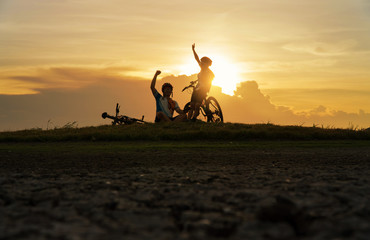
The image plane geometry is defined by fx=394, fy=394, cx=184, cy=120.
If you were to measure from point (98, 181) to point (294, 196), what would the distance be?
6.65ft

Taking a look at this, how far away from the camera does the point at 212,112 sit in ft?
61.2

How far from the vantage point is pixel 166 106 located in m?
17.3

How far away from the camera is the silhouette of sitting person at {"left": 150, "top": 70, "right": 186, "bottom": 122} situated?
56.0ft

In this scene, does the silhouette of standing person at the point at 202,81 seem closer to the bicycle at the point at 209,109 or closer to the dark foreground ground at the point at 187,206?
the bicycle at the point at 209,109

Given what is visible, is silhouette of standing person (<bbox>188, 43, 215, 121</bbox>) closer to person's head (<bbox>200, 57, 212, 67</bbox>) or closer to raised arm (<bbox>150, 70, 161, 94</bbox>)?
person's head (<bbox>200, 57, 212, 67</bbox>)

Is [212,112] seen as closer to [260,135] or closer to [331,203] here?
[260,135]

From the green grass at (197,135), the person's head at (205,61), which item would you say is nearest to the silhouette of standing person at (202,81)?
the person's head at (205,61)

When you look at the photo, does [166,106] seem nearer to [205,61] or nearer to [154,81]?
[154,81]

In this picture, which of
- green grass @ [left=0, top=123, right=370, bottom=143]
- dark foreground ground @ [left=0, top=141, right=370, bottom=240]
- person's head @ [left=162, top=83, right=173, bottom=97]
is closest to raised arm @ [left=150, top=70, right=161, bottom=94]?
person's head @ [left=162, top=83, right=173, bottom=97]

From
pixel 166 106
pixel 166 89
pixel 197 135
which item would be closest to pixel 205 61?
pixel 166 89

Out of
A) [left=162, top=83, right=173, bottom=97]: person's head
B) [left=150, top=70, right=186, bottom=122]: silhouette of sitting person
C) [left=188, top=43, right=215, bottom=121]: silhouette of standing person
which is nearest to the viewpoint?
[left=188, top=43, right=215, bottom=121]: silhouette of standing person

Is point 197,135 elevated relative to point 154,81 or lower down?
lower down

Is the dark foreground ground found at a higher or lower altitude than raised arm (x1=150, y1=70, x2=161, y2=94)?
lower

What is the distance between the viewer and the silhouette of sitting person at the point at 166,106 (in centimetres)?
1706
